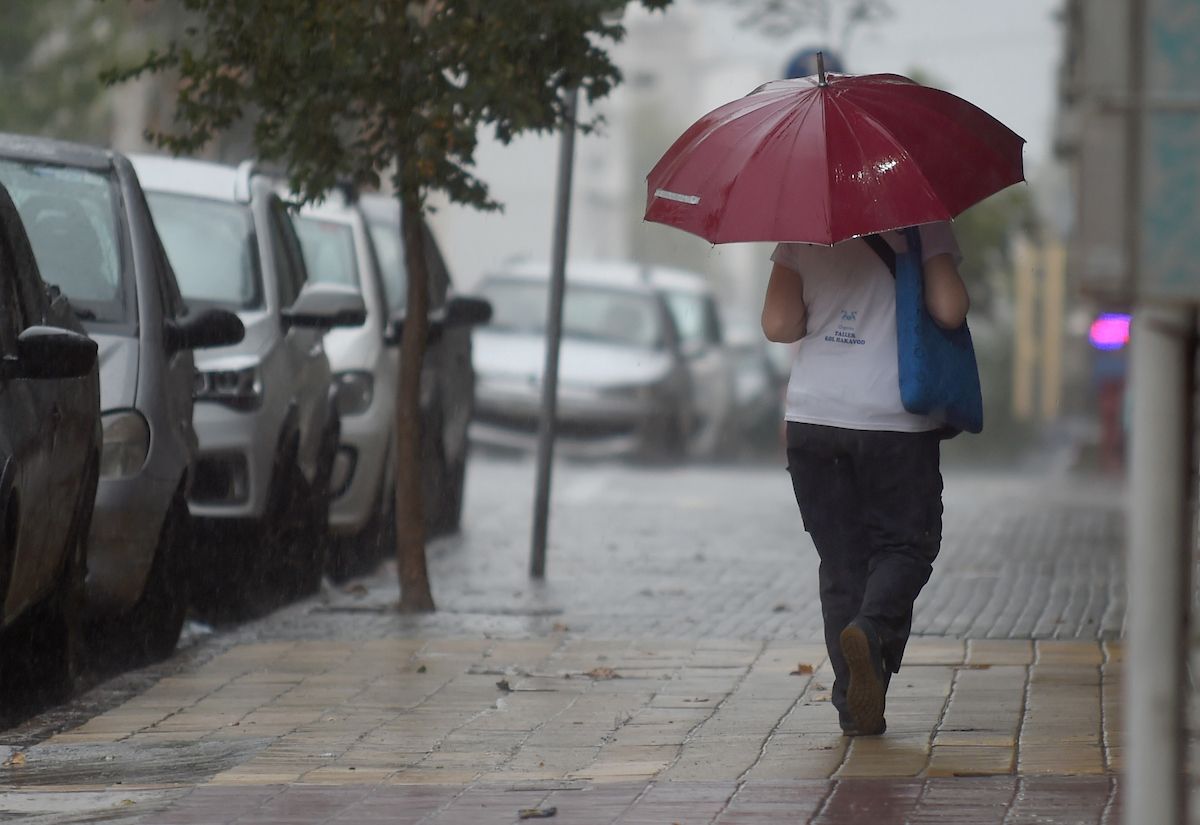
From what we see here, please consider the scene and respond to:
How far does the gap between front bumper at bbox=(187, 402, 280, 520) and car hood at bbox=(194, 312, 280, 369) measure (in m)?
0.26

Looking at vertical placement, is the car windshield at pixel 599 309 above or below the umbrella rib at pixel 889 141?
below

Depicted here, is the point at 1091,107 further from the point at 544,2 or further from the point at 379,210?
the point at 379,210

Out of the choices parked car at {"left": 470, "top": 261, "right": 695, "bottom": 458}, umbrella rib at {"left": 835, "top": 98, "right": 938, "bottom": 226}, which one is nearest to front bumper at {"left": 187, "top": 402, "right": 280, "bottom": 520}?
umbrella rib at {"left": 835, "top": 98, "right": 938, "bottom": 226}

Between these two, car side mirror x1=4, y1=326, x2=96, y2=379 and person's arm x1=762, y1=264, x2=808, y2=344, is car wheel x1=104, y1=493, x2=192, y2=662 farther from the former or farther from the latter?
person's arm x1=762, y1=264, x2=808, y2=344

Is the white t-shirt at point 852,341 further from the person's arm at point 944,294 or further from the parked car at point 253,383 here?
the parked car at point 253,383

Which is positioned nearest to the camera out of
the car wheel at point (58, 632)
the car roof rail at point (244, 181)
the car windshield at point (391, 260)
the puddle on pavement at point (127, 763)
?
the puddle on pavement at point (127, 763)

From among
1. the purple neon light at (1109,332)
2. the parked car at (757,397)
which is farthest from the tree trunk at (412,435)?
the parked car at (757,397)

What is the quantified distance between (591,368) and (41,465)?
1519cm

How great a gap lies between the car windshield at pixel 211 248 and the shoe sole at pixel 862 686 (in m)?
4.74

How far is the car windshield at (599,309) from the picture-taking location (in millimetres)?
22062

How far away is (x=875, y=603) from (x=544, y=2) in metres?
3.36

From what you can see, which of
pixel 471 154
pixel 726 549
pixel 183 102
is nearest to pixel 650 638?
pixel 471 154

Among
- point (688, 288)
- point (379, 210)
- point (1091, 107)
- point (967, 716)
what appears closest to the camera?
point (1091, 107)

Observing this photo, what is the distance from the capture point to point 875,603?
627 cm
